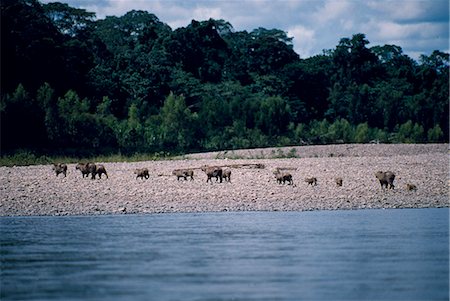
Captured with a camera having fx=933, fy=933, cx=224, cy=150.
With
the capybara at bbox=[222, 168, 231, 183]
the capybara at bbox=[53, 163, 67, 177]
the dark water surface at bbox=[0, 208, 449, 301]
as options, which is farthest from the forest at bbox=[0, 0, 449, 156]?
the dark water surface at bbox=[0, 208, 449, 301]

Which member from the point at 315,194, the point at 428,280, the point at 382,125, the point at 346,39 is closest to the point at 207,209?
the point at 315,194

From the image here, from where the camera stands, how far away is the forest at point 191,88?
44.7 m

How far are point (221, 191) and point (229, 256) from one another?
8.44 metres

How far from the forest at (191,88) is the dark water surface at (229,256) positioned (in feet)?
78.4

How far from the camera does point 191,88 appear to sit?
62219 mm

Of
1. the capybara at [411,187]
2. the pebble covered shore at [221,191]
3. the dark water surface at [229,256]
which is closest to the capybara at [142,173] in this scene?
the pebble covered shore at [221,191]

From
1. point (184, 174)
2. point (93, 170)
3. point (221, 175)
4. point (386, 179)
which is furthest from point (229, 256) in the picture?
point (93, 170)

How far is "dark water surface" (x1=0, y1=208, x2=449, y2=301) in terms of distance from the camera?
11.5m

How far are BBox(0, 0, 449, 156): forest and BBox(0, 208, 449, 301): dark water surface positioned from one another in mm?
23897

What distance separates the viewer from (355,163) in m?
30.0

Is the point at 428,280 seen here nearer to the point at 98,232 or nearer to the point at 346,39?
the point at 98,232

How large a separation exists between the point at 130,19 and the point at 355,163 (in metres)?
55.0

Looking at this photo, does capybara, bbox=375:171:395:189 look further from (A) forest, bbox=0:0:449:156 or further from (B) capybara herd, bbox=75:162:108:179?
(A) forest, bbox=0:0:449:156

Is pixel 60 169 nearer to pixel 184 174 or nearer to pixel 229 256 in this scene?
pixel 184 174
